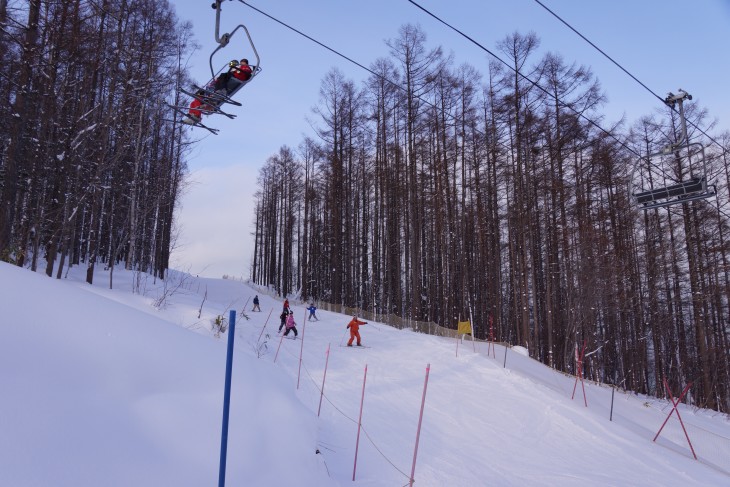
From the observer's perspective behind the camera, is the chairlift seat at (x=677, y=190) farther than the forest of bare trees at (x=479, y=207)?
No

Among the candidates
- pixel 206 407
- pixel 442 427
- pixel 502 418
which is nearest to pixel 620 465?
pixel 502 418

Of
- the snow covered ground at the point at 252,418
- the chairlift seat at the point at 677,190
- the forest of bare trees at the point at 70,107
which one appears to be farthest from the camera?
the forest of bare trees at the point at 70,107

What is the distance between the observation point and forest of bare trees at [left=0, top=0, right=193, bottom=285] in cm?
1123

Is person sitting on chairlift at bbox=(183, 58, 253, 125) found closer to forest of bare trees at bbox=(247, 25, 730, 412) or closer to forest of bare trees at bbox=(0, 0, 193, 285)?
forest of bare trees at bbox=(0, 0, 193, 285)

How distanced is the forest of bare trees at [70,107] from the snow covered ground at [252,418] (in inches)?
170

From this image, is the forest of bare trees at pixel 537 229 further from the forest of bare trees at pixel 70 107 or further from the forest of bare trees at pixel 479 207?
the forest of bare trees at pixel 70 107

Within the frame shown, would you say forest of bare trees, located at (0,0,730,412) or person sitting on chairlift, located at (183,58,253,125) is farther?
forest of bare trees, located at (0,0,730,412)

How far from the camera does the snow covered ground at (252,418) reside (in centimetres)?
267

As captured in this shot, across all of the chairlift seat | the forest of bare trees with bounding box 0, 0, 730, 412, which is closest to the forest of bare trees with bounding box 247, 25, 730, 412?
the forest of bare trees with bounding box 0, 0, 730, 412

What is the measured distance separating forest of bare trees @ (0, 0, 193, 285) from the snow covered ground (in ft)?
14.1

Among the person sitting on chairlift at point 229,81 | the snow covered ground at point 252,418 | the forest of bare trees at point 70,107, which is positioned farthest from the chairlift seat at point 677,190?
the forest of bare trees at point 70,107

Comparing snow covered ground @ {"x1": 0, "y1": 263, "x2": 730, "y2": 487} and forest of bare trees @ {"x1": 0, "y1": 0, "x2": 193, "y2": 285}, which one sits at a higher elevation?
forest of bare trees @ {"x1": 0, "y1": 0, "x2": 193, "y2": 285}

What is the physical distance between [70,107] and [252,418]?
18561mm

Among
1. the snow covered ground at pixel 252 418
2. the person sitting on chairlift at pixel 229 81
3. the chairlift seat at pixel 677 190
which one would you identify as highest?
the person sitting on chairlift at pixel 229 81
